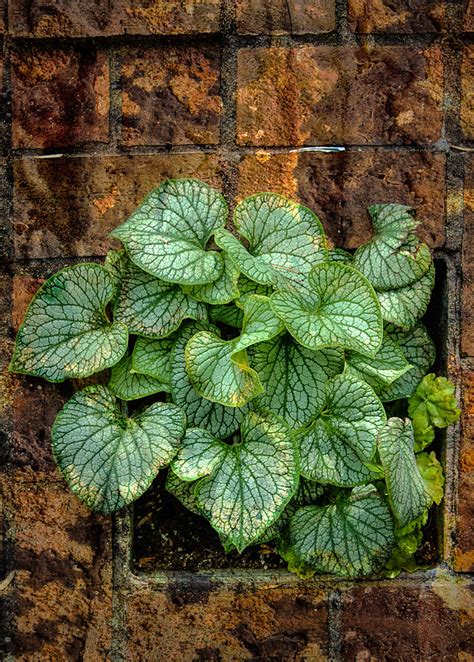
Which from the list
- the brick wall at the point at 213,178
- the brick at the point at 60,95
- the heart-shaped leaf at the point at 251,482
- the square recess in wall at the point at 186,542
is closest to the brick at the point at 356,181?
the brick wall at the point at 213,178

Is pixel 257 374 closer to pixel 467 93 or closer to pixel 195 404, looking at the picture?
pixel 195 404

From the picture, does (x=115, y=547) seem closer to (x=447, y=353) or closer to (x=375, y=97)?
Answer: (x=447, y=353)

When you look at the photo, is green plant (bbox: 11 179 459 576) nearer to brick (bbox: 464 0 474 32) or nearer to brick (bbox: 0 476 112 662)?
brick (bbox: 0 476 112 662)

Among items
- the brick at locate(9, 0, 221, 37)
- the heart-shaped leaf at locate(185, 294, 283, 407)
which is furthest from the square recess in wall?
the brick at locate(9, 0, 221, 37)

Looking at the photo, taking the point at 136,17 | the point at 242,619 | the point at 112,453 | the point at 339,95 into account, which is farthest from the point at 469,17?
the point at 242,619

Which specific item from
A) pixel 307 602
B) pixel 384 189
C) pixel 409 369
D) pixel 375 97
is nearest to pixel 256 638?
pixel 307 602

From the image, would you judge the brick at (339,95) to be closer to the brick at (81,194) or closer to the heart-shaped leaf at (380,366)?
the brick at (81,194)
